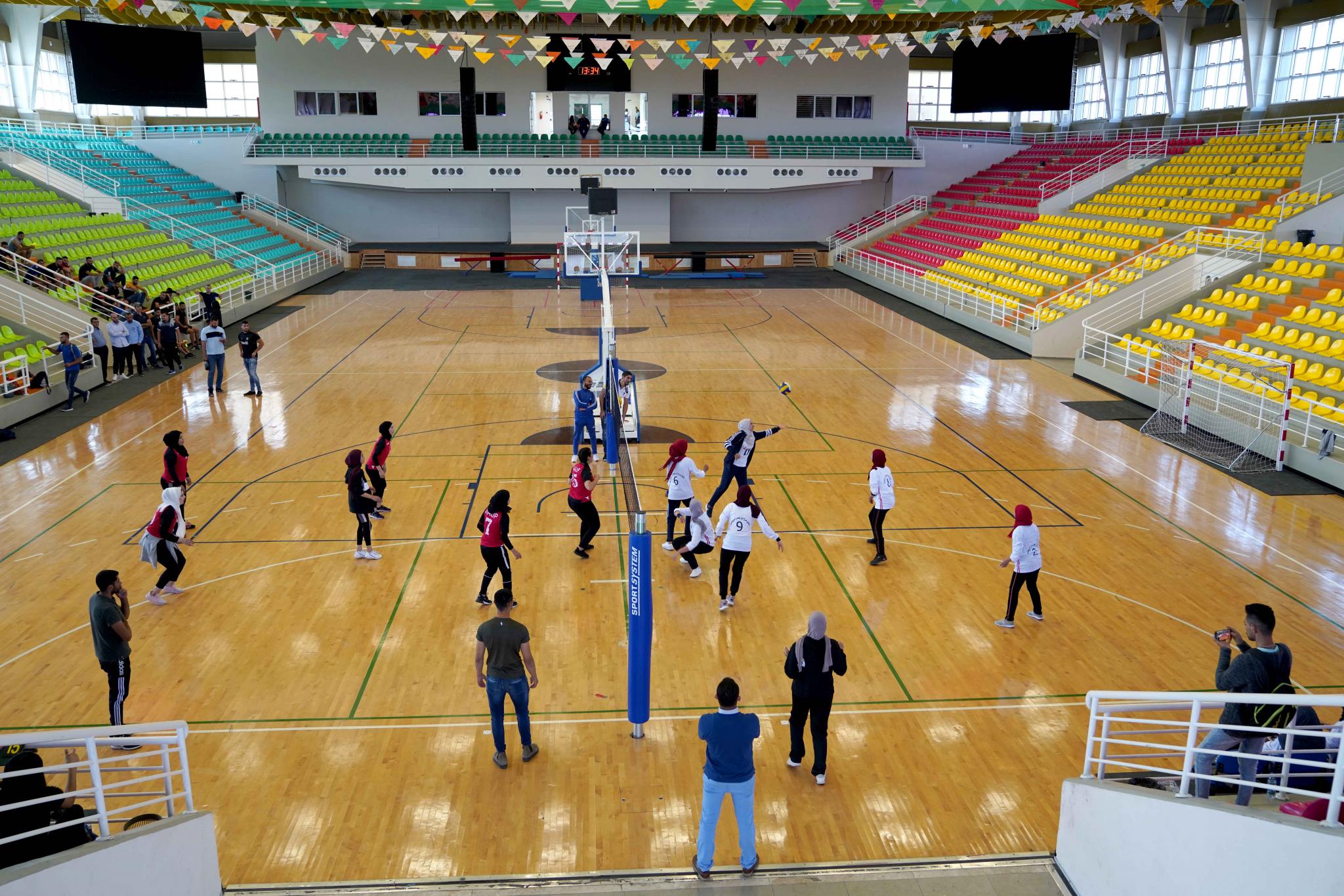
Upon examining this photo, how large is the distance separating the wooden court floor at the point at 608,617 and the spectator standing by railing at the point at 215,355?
0.41 metres

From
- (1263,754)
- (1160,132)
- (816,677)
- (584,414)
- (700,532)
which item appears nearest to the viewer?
(1263,754)

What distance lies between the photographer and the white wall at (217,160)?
4238 centimetres

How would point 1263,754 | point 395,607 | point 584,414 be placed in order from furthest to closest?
point 584,414, point 395,607, point 1263,754

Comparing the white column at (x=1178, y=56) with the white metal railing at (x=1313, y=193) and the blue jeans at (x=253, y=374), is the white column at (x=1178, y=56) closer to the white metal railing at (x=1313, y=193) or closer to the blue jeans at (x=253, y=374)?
the white metal railing at (x=1313, y=193)

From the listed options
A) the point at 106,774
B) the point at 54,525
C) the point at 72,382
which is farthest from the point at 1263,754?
the point at 72,382

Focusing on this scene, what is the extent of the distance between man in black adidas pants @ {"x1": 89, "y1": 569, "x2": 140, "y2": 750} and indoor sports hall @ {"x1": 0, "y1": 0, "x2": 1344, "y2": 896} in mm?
40

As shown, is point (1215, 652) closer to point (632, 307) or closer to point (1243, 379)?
point (1243, 379)

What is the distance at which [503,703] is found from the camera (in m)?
7.83

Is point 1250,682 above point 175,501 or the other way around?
above

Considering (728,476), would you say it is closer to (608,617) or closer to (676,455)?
(676,455)

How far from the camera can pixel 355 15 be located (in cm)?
3403

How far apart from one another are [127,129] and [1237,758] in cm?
4780

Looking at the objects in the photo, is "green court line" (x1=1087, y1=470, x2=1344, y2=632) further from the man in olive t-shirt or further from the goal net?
the man in olive t-shirt

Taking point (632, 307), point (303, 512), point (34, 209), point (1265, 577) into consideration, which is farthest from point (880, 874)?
point (34, 209)
